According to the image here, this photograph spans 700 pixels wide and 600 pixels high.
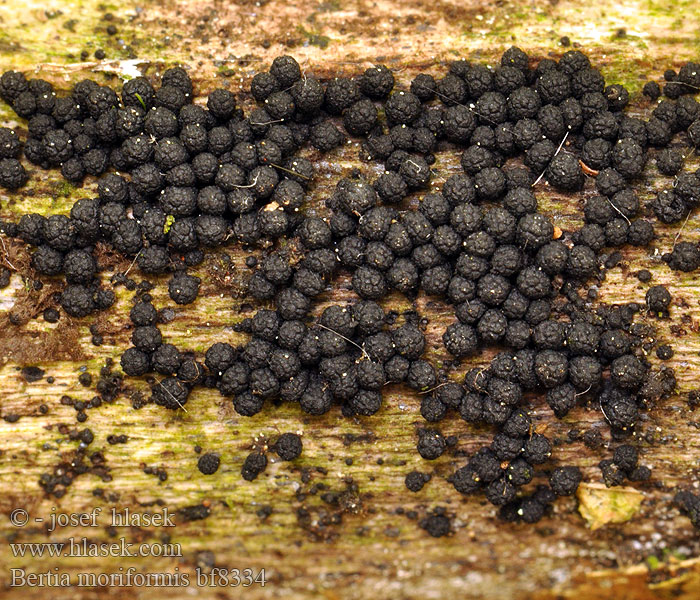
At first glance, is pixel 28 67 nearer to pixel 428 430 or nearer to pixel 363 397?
pixel 363 397

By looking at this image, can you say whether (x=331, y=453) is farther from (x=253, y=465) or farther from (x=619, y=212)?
(x=619, y=212)

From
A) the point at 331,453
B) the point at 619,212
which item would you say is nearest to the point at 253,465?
the point at 331,453

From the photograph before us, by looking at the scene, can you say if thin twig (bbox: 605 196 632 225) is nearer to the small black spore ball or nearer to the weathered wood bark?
the weathered wood bark

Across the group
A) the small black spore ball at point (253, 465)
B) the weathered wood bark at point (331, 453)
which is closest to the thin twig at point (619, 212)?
the weathered wood bark at point (331, 453)

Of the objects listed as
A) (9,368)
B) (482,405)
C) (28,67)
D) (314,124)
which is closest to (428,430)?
(482,405)

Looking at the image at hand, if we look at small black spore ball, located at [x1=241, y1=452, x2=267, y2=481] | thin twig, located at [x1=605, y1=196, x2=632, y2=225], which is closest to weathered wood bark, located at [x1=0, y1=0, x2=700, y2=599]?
small black spore ball, located at [x1=241, y1=452, x2=267, y2=481]

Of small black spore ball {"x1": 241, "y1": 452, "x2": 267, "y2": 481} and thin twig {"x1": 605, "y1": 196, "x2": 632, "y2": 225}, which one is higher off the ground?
thin twig {"x1": 605, "y1": 196, "x2": 632, "y2": 225}

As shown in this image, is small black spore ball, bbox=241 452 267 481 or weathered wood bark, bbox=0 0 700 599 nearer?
weathered wood bark, bbox=0 0 700 599

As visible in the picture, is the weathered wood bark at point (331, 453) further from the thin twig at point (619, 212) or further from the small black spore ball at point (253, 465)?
the thin twig at point (619, 212)
